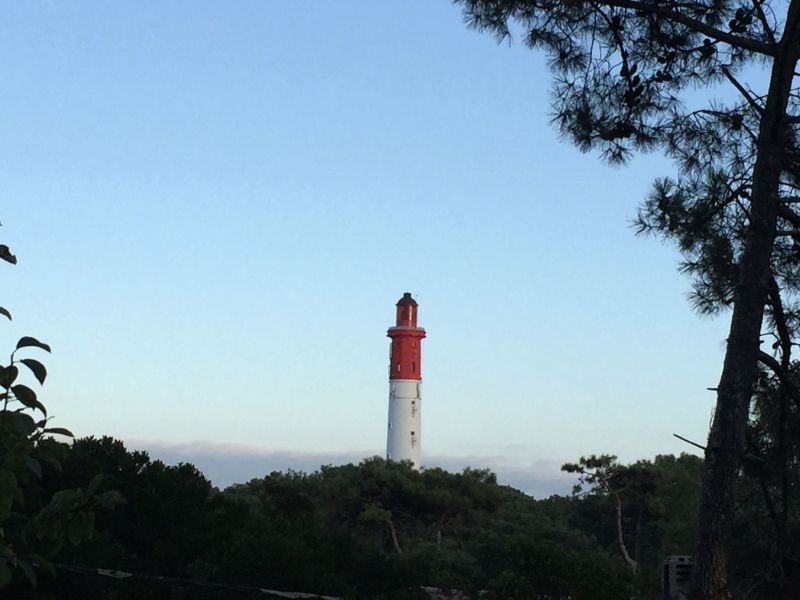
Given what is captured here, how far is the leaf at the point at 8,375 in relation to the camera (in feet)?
15.9

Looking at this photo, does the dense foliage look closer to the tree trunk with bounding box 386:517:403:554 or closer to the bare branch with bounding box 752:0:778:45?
the bare branch with bounding box 752:0:778:45

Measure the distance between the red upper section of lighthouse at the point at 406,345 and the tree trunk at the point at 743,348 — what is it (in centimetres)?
5333

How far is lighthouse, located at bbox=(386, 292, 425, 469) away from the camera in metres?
64.6

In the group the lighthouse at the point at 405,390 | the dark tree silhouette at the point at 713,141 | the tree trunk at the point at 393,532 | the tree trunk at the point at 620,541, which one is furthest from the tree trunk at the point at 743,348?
the lighthouse at the point at 405,390

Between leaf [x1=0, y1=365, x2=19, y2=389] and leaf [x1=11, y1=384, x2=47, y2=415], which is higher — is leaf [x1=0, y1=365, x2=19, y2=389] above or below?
above

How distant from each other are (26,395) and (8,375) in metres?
0.11

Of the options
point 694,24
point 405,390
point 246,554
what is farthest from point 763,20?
point 405,390

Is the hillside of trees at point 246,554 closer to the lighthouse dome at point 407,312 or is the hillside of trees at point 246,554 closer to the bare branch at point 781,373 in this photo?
the bare branch at point 781,373

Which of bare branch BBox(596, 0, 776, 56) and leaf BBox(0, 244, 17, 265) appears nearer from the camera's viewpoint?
leaf BBox(0, 244, 17, 265)

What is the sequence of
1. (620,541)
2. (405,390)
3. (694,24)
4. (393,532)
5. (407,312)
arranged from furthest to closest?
(407,312), (405,390), (393,532), (620,541), (694,24)

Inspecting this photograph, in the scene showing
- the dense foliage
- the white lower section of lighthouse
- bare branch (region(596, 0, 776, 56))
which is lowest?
the dense foliage

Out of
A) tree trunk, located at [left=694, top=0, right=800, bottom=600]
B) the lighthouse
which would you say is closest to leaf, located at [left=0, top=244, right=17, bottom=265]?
tree trunk, located at [left=694, top=0, right=800, bottom=600]

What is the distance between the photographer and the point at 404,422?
2552 inches

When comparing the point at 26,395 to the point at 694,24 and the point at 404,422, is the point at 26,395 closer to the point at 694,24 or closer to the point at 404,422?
the point at 694,24
